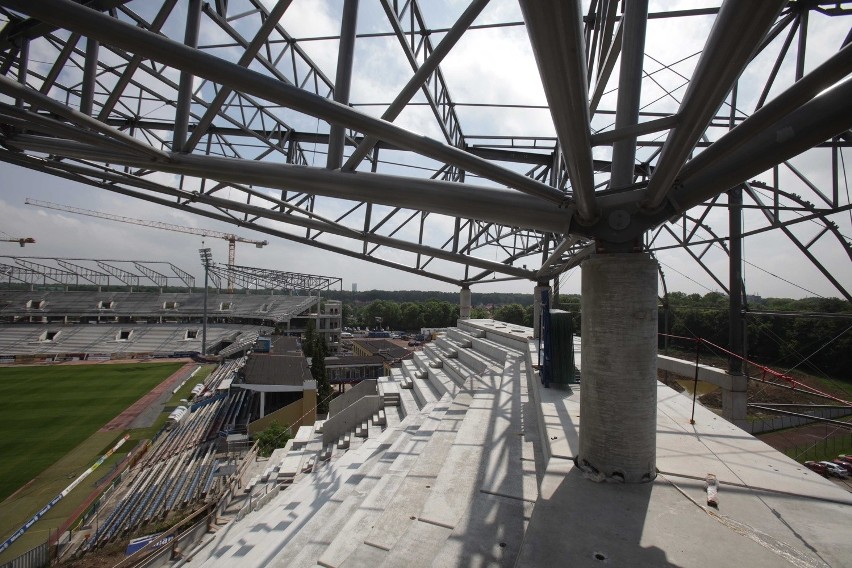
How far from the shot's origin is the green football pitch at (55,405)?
1842 centimetres

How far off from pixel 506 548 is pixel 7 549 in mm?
16344

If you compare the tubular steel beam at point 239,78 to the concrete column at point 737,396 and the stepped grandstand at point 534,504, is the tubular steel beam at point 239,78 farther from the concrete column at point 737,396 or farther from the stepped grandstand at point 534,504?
the concrete column at point 737,396

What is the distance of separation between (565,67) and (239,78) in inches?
90.5

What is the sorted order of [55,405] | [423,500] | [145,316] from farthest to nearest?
[145,316]
[55,405]
[423,500]

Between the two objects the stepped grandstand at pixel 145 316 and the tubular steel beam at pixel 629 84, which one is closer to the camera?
the tubular steel beam at pixel 629 84

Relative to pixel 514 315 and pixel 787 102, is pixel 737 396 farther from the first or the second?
pixel 514 315

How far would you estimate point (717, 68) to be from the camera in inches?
85.9

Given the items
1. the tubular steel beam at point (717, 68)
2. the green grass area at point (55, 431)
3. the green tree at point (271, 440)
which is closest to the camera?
the tubular steel beam at point (717, 68)

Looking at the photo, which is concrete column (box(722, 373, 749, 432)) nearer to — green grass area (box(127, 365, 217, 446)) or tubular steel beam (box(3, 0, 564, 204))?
tubular steel beam (box(3, 0, 564, 204))

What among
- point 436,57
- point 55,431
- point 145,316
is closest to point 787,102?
point 436,57

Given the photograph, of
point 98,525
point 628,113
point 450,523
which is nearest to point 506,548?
point 450,523

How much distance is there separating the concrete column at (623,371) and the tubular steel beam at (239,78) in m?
1.11

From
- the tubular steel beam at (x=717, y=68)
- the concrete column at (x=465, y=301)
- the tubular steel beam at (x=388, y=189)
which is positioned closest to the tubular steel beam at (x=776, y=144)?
the tubular steel beam at (x=717, y=68)

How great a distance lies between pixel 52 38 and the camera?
19.5ft
